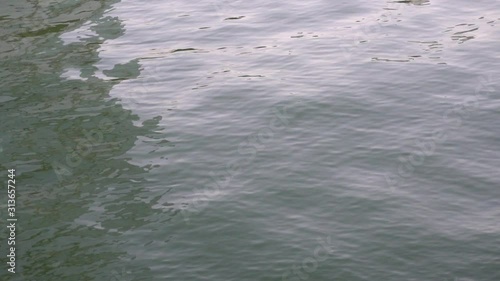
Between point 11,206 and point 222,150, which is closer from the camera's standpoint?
point 11,206

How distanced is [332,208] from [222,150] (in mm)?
4135

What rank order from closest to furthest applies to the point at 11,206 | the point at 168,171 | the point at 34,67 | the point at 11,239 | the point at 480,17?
the point at 11,239 < the point at 11,206 < the point at 168,171 < the point at 34,67 < the point at 480,17

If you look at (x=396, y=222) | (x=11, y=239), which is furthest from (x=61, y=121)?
(x=396, y=222)

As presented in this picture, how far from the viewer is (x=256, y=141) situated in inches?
838

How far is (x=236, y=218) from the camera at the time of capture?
1778cm

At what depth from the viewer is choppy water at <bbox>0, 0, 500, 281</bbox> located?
53.8 ft

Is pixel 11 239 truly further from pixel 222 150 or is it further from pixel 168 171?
pixel 222 150

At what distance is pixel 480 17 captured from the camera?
29.6 metres

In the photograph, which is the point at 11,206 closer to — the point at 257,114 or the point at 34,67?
the point at 257,114

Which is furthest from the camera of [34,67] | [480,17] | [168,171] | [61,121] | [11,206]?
[480,17]

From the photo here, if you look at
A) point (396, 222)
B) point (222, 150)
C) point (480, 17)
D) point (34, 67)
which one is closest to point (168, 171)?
point (222, 150)

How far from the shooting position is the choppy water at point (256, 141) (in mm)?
16406

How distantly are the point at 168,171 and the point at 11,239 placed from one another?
449cm

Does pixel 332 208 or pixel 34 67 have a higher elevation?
pixel 34 67
